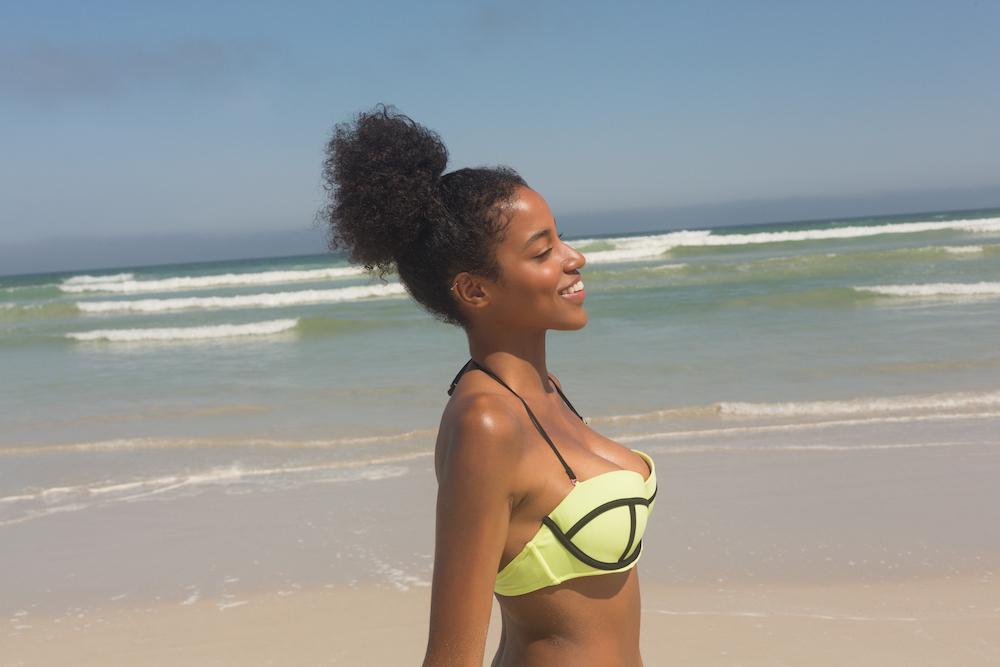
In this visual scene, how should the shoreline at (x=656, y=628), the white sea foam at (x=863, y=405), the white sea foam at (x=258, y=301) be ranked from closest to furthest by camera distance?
the shoreline at (x=656, y=628), the white sea foam at (x=863, y=405), the white sea foam at (x=258, y=301)

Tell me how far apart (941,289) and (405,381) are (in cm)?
1235

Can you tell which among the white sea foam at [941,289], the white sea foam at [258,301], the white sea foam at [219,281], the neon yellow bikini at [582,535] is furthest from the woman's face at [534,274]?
the white sea foam at [219,281]

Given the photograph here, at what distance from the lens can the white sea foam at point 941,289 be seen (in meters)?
15.4

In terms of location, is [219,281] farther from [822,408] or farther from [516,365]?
[516,365]

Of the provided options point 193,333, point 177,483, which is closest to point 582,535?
point 177,483

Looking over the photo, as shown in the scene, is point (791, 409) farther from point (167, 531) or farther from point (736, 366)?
point (167, 531)

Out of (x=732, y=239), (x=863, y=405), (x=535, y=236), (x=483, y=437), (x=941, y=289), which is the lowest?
(x=732, y=239)

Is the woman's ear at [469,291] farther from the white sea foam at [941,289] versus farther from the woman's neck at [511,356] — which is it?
the white sea foam at [941,289]

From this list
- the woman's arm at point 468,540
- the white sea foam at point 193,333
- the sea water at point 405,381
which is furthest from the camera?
the white sea foam at point 193,333

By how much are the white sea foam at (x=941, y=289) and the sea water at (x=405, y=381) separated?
0.06 metres

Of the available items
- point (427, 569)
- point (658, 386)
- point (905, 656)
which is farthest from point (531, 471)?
point (658, 386)

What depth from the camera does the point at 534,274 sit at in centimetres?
162

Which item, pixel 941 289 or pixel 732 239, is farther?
pixel 732 239

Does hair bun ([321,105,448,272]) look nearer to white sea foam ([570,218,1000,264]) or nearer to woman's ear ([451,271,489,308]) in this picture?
woman's ear ([451,271,489,308])
